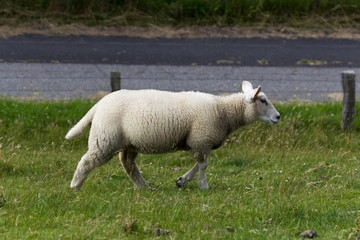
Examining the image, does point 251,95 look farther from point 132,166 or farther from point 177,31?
point 177,31

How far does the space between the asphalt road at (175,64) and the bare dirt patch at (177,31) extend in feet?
1.03

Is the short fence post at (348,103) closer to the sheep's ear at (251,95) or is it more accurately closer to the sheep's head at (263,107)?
the sheep's head at (263,107)

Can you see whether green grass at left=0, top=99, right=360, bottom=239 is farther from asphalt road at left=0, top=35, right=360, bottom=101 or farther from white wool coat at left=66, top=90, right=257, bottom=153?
asphalt road at left=0, top=35, right=360, bottom=101

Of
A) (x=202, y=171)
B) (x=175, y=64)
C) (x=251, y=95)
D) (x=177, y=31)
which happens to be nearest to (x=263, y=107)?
(x=251, y=95)

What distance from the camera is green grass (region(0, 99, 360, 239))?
198 inches

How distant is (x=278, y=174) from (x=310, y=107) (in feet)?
10.6

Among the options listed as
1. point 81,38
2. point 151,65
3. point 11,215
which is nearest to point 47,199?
point 11,215

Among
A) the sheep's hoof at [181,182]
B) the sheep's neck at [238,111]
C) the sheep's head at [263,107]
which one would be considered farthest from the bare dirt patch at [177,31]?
the sheep's hoof at [181,182]

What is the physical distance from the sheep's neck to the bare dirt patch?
8.83 m

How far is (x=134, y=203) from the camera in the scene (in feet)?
18.1

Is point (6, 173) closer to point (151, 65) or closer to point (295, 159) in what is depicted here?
point (295, 159)

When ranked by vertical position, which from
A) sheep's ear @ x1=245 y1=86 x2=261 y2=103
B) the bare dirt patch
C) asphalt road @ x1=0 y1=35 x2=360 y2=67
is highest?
sheep's ear @ x1=245 y1=86 x2=261 y2=103

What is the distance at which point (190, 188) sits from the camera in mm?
6754

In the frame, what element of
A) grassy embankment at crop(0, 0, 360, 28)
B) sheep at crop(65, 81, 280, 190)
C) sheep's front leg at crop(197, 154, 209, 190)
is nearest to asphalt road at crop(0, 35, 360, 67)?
grassy embankment at crop(0, 0, 360, 28)
